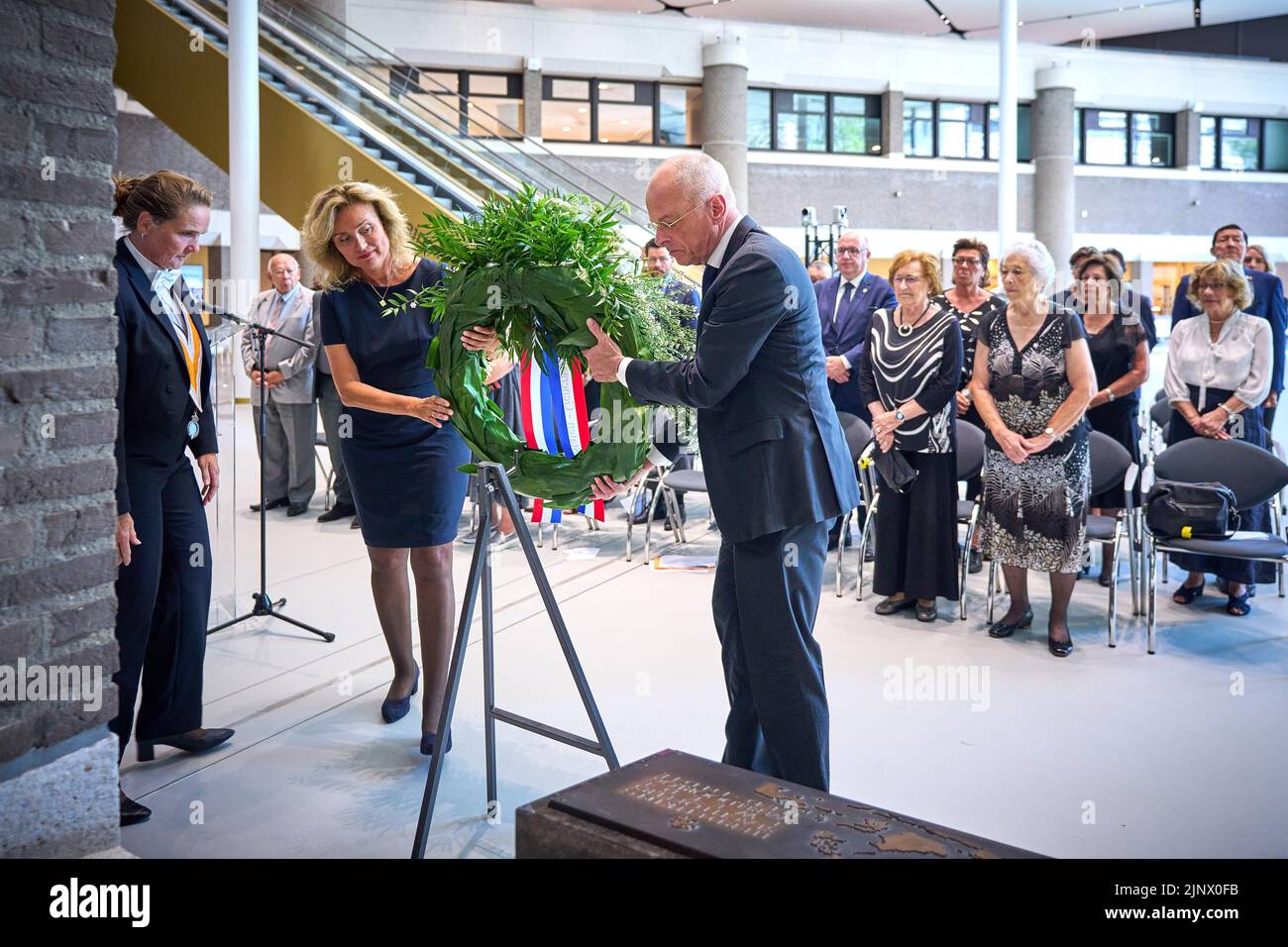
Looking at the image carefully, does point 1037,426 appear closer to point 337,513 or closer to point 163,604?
point 163,604

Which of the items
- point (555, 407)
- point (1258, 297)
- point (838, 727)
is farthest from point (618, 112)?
point (555, 407)

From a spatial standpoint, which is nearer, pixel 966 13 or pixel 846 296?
pixel 846 296

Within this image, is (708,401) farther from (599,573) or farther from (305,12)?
(305,12)

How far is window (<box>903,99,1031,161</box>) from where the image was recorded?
73.9 ft

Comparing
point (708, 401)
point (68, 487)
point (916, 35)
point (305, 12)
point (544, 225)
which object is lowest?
point (68, 487)

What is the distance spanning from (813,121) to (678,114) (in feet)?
9.13

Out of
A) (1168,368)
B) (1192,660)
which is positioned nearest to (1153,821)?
(1192,660)

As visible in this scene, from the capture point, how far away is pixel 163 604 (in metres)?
3.61

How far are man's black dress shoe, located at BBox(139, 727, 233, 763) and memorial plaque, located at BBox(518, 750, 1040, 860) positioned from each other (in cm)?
208

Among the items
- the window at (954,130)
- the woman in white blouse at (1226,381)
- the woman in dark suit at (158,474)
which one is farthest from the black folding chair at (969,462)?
the window at (954,130)

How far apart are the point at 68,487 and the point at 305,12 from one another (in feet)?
38.6

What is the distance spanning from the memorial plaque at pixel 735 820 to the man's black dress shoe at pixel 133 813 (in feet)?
5.44

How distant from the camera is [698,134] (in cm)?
2133

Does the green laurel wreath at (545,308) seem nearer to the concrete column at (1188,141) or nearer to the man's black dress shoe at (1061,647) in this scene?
the man's black dress shoe at (1061,647)
